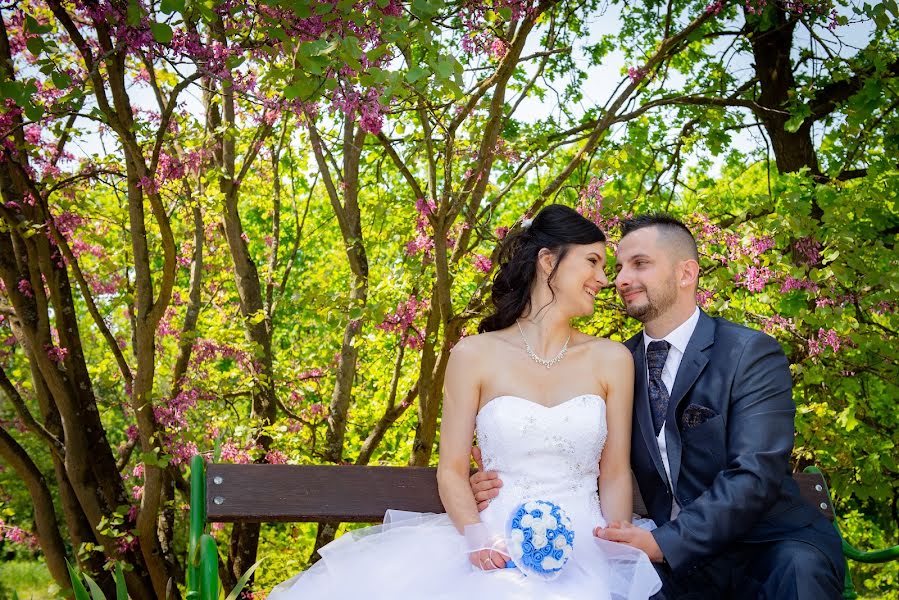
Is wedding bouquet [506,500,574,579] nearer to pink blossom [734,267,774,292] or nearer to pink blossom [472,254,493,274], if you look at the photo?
pink blossom [734,267,774,292]

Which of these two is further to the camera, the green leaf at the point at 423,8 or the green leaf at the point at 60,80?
the green leaf at the point at 60,80

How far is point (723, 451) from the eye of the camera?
10.3 ft

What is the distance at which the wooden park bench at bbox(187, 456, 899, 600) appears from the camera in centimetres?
318

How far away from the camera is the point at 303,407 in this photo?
8.48 metres

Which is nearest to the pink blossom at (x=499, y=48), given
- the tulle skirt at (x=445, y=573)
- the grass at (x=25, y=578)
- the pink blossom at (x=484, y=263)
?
the pink blossom at (x=484, y=263)

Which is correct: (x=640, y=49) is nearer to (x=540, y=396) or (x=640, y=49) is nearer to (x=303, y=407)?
(x=303, y=407)

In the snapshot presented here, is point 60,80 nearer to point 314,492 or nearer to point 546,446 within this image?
point 314,492

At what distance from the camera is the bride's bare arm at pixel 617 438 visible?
11.0 feet

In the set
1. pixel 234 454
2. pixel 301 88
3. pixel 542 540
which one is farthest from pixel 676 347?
pixel 234 454

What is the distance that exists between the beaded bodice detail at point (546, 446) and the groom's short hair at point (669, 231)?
67 cm

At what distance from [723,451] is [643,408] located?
0.36 metres

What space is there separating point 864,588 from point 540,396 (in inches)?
683

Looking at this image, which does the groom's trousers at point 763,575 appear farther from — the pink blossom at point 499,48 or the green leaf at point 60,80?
the pink blossom at point 499,48

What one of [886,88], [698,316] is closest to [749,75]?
[886,88]
